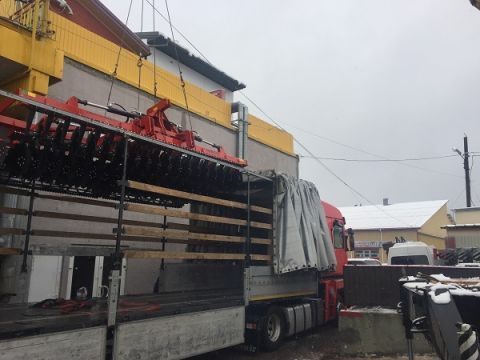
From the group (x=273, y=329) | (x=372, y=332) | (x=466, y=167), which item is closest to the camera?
(x=372, y=332)

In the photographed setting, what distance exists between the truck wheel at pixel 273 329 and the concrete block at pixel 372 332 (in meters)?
1.17

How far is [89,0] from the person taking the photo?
13.6 meters

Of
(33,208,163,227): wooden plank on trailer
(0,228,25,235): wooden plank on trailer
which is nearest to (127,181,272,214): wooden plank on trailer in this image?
(0,228,25,235): wooden plank on trailer

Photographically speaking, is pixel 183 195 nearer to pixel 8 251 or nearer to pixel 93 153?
pixel 93 153

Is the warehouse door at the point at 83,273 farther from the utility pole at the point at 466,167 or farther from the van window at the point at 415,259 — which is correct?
the utility pole at the point at 466,167

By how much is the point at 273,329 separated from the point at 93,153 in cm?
494

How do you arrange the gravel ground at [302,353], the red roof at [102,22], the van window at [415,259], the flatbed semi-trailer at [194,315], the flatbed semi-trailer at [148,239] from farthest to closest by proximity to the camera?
the van window at [415,259], the red roof at [102,22], the gravel ground at [302,353], the flatbed semi-trailer at [148,239], the flatbed semi-trailer at [194,315]

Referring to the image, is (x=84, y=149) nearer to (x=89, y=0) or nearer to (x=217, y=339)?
(x=217, y=339)

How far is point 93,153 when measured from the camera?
21.1 feet

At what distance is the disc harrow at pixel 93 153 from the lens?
227 inches

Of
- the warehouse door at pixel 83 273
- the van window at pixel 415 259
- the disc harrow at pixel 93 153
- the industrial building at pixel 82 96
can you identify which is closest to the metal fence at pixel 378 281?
the disc harrow at pixel 93 153

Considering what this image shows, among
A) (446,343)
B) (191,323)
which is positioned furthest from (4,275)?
(446,343)

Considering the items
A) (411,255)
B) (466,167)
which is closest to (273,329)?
(411,255)

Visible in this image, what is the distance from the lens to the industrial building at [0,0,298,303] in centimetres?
829
